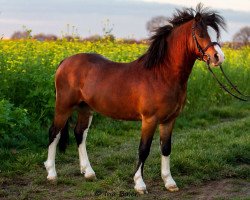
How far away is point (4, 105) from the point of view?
24.2 feet

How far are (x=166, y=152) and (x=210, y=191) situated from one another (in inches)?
28.3

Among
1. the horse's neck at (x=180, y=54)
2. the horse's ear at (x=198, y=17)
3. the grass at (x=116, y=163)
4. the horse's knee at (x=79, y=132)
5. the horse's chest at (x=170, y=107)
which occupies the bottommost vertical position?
the grass at (x=116, y=163)

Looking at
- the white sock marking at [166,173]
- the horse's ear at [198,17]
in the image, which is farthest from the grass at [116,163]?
the horse's ear at [198,17]

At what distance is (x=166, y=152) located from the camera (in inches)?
247

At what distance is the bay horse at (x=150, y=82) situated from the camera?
18.8 feet

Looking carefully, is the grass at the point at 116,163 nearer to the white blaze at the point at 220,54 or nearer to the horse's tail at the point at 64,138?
the horse's tail at the point at 64,138

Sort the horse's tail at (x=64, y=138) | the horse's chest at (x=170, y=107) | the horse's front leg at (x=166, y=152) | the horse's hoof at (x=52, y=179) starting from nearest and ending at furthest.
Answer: the horse's chest at (x=170, y=107)
the horse's front leg at (x=166, y=152)
the horse's hoof at (x=52, y=179)
the horse's tail at (x=64, y=138)

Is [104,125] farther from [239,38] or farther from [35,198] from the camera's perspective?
[239,38]

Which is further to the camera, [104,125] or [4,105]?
[104,125]

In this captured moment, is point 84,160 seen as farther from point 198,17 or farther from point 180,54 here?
point 198,17

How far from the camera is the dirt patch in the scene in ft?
20.0

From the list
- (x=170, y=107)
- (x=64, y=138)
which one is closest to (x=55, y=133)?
(x=64, y=138)

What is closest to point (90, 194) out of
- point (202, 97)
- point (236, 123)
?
point (236, 123)

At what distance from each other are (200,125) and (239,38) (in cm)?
1092
